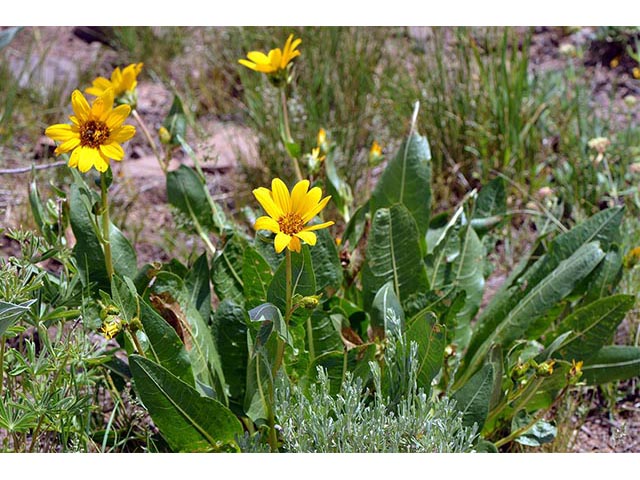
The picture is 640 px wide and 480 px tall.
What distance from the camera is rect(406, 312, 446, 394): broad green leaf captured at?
5.40ft

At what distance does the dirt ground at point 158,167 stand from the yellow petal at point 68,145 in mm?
656

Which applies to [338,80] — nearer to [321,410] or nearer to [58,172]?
[58,172]

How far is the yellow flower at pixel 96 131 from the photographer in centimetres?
155

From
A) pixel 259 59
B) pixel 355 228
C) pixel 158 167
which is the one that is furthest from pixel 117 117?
pixel 158 167

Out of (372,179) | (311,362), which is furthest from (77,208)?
(372,179)

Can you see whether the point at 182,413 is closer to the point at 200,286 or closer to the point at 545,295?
the point at 200,286

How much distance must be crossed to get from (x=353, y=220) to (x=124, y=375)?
74 centimetres

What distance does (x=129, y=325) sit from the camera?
151cm

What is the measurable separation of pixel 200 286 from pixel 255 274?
0.66ft

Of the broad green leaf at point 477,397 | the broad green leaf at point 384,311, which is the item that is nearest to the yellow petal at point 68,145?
the broad green leaf at point 384,311

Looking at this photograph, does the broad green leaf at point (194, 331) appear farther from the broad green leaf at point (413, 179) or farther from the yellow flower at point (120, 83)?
the broad green leaf at point (413, 179)

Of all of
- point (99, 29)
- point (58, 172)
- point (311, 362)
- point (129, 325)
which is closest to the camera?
point (129, 325)

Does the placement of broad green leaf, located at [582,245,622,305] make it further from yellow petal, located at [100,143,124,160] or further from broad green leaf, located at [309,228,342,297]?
yellow petal, located at [100,143,124,160]

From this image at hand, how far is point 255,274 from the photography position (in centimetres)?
186
